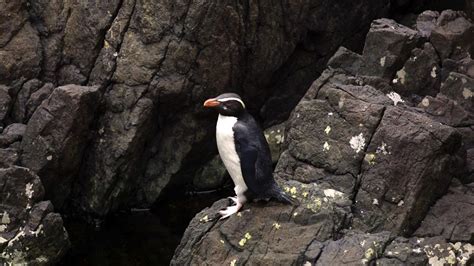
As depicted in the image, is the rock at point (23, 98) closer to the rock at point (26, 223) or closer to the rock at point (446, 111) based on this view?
the rock at point (26, 223)

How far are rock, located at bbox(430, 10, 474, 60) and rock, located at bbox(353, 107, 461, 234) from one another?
Result: 113 inches

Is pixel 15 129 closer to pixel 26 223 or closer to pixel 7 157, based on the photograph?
pixel 7 157

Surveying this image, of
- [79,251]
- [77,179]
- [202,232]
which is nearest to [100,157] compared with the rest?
[77,179]

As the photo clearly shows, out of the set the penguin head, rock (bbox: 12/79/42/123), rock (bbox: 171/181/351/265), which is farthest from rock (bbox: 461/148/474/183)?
rock (bbox: 12/79/42/123)

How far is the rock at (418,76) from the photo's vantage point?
12258 millimetres

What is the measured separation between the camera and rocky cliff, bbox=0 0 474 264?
988cm

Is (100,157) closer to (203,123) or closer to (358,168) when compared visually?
(203,123)

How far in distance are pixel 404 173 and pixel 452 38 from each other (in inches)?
145

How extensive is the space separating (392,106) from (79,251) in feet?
20.0

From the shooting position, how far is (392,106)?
1041cm

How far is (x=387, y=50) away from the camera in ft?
40.7

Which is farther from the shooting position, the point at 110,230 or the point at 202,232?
the point at 110,230

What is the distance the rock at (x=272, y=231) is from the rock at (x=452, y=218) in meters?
1.16

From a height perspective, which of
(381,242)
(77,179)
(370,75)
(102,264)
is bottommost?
(102,264)
